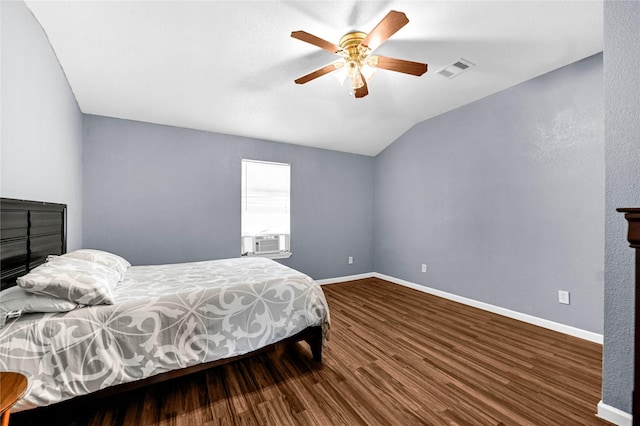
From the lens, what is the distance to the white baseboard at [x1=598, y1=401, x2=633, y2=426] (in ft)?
4.70

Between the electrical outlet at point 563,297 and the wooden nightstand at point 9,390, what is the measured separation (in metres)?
3.85

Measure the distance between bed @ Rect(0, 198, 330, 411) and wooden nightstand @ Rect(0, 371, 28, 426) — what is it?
556mm

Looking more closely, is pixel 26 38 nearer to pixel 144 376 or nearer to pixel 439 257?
pixel 144 376

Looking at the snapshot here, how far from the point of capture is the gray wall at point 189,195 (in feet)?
10.1

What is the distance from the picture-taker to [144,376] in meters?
1.52

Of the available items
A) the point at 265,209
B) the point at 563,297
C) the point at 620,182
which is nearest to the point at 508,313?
the point at 563,297

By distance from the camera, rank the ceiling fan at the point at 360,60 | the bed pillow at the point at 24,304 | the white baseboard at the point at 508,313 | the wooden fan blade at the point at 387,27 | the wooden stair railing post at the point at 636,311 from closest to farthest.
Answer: the wooden stair railing post at the point at 636,311 → the bed pillow at the point at 24,304 → the wooden fan blade at the point at 387,27 → the ceiling fan at the point at 360,60 → the white baseboard at the point at 508,313

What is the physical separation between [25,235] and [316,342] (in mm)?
2116

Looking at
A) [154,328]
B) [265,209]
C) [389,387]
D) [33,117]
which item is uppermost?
[33,117]

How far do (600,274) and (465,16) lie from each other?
102 inches

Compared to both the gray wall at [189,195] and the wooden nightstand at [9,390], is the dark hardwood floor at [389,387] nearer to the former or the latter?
the wooden nightstand at [9,390]

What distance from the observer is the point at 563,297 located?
262cm

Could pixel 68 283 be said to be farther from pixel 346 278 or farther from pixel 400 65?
pixel 346 278

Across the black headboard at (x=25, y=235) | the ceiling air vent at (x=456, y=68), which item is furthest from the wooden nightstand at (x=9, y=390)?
the ceiling air vent at (x=456, y=68)
